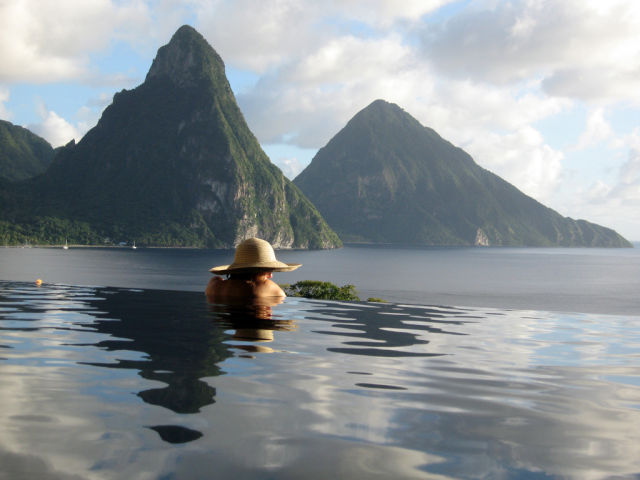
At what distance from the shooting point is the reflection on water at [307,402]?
430 centimetres

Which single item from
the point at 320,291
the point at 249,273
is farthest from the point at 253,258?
the point at 320,291

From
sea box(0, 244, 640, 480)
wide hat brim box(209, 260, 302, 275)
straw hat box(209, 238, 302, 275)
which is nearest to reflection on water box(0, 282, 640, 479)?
sea box(0, 244, 640, 480)

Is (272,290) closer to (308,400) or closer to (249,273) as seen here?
(249,273)

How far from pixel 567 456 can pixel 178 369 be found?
4876 mm

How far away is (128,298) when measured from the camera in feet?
67.0

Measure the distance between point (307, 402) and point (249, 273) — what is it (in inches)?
359

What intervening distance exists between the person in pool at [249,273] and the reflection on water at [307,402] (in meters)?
1.85

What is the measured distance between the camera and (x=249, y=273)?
15078 millimetres

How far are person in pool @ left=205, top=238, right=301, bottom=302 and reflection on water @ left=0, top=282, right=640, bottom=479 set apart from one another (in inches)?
72.9

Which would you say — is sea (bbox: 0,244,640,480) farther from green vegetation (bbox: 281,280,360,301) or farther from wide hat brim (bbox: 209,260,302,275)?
green vegetation (bbox: 281,280,360,301)

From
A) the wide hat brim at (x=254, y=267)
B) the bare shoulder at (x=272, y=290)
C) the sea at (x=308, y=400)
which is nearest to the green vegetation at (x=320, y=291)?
the bare shoulder at (x=272, y=290)

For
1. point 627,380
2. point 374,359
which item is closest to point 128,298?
point 374,359

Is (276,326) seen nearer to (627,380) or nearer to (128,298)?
(627,380)

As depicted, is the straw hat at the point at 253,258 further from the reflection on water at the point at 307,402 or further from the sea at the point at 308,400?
the reflection on water at the point at 307,402
